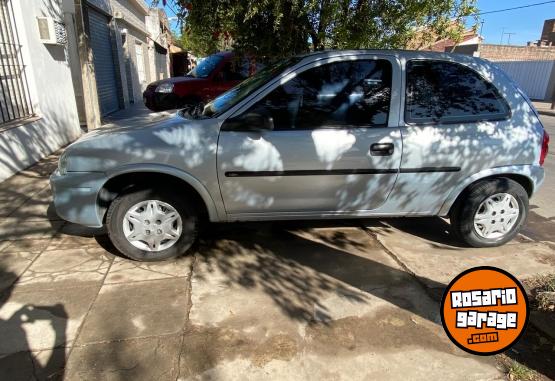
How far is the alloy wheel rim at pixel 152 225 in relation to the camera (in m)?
3.36

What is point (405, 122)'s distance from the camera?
339 cm

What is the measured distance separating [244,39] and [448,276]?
14.2ft

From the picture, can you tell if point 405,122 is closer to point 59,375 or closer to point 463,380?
point 463,380

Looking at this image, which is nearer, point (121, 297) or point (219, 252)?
point (121, 297)

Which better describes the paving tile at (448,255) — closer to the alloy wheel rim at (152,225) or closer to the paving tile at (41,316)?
the alloy wheel rim at (152,225)

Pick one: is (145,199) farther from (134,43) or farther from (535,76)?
(535,76)

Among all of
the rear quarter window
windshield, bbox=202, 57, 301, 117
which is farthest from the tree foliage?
the rear quarter window

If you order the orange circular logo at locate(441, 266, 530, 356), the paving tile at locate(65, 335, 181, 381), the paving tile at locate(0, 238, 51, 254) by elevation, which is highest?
the orange circular logo at locate(441, 266, 530, 356)

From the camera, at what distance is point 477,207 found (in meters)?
3.68

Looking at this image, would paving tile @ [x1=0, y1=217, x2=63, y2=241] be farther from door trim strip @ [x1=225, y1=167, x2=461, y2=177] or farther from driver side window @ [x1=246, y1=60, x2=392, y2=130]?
driver side window @ [x1=246, y1=60, x2=392, y2=130]

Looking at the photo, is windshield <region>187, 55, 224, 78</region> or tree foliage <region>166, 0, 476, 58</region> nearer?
tree foliage <region>166, 0, 476, 58</region>

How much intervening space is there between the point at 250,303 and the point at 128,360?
0.92 m

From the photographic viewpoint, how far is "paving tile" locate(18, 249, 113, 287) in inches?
127

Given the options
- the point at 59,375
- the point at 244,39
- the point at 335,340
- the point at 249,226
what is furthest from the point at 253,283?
the point at 244,39
